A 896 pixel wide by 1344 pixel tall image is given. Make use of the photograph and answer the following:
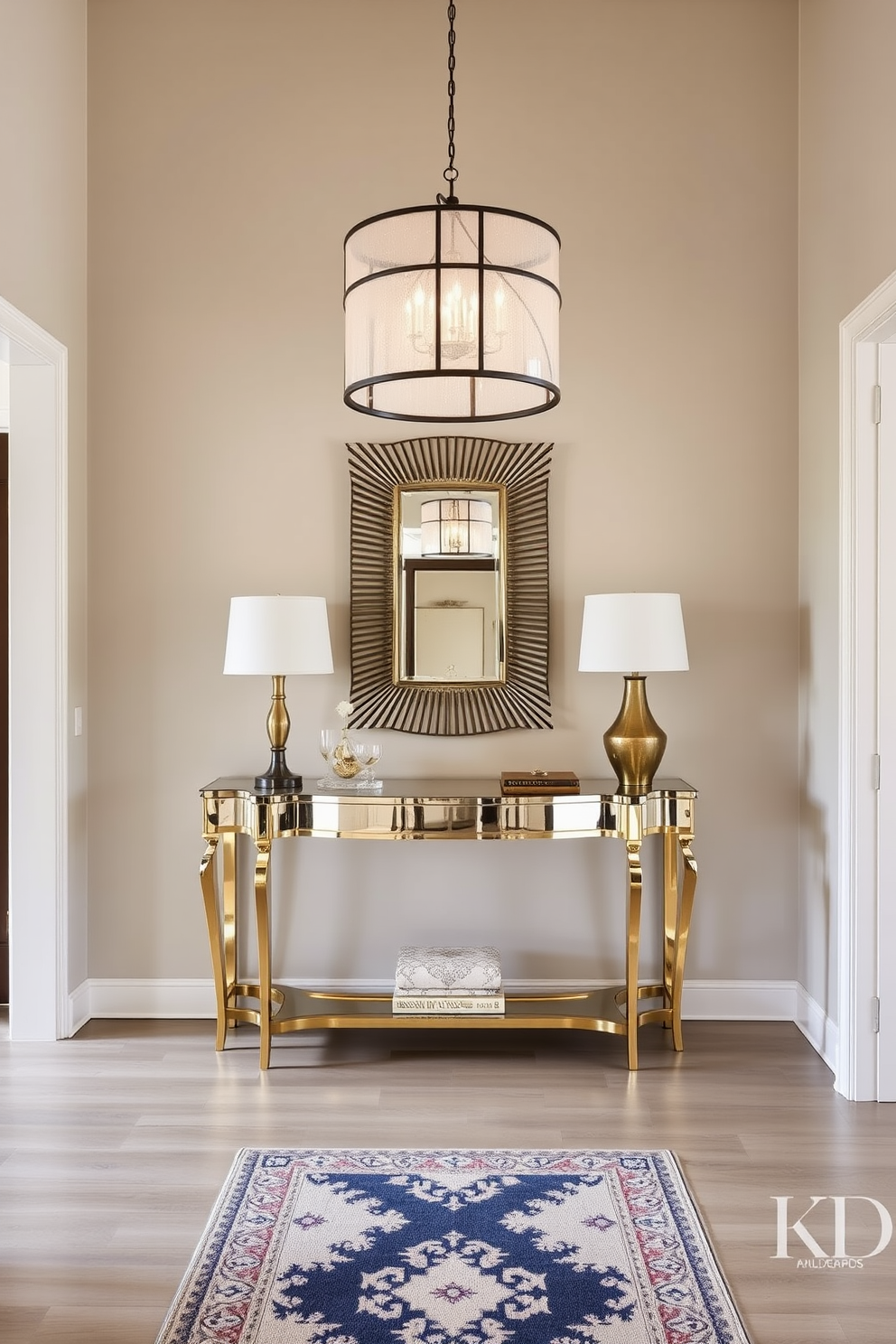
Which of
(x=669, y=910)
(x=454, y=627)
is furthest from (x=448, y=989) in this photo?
(x=454, y=627)

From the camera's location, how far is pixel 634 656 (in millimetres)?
3312

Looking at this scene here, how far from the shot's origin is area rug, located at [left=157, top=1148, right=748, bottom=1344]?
205 cm

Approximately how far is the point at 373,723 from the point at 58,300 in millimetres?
1837

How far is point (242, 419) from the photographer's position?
12.6 ft

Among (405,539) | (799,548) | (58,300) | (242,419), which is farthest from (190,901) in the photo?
(799,548)

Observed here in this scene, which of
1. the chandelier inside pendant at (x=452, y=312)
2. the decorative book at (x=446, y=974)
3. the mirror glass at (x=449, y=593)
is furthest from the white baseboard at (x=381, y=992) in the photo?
the chandelier inside pendant at (x=452, y=312)

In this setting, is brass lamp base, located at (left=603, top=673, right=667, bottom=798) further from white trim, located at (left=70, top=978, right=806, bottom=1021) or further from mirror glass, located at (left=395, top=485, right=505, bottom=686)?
white trim, located at (left=70, top=978, right=806, bottom=1021)

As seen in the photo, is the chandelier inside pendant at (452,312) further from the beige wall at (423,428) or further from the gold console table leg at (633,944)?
the gold console table leg at (633,944)

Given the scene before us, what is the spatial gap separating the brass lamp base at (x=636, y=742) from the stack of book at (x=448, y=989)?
78cm

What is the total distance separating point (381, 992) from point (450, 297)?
8.60ft

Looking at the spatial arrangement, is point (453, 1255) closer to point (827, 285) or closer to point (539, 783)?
point (539, 783)

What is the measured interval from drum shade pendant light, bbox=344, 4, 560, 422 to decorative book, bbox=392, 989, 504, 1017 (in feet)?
6.88

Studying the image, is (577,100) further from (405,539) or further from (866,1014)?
(866,1014)

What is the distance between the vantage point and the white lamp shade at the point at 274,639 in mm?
3375
